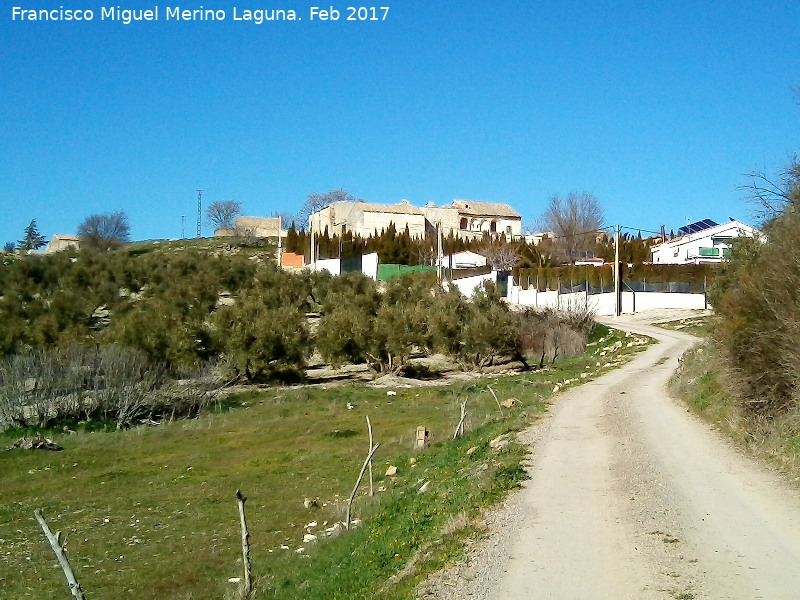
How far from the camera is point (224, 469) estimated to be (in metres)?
22.9

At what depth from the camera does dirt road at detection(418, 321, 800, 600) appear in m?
Result: 7.06

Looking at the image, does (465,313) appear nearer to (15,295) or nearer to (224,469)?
(224,469)

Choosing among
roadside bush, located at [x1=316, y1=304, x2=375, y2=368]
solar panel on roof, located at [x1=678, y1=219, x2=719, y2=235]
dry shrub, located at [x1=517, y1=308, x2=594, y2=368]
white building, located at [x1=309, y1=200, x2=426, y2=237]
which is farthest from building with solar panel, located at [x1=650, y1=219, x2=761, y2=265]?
white building, located at [x1=309, y1=200, x2=426, y2=237]

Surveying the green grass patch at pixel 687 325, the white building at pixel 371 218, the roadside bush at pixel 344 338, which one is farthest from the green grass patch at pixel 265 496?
the white building at pixel 371 218

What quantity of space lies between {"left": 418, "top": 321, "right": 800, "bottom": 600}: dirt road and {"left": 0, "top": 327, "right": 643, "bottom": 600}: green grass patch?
566mm

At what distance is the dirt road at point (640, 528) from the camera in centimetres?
706

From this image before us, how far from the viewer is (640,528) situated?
8867 mm

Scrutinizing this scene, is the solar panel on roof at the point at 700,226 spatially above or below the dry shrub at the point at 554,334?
above

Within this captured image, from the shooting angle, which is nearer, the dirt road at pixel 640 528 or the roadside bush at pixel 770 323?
the dirt road at pixel 640 528

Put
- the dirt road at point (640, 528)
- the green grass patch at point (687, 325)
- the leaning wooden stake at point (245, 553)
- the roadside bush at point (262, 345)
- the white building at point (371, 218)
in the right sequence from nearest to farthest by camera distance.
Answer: the dirt road at point (640, 528), the leaning wooden stake at point (245, 553), the roadside bush at point (262, 345), the green grass patch at point (687, 325), the white building at point (371, 218)

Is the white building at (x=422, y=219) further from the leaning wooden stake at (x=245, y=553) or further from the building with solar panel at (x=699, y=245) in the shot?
the leaning wooden stake at (x=245, y=553)

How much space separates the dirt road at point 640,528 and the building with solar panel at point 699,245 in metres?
53.8

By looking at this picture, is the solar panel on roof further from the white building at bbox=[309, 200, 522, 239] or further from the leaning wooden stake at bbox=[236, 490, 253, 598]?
the leaning wooden stake at bbox=[236, 490, 253, 598]

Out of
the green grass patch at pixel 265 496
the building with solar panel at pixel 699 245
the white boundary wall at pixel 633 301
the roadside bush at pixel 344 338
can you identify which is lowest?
the green grass patch at pixel 265 496
